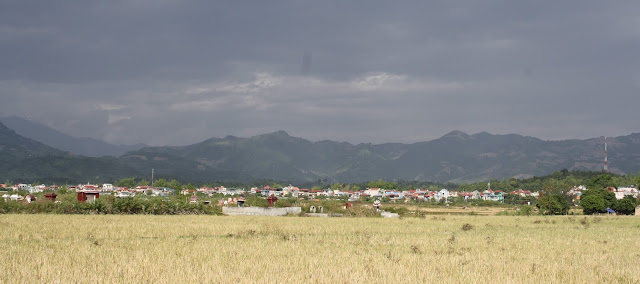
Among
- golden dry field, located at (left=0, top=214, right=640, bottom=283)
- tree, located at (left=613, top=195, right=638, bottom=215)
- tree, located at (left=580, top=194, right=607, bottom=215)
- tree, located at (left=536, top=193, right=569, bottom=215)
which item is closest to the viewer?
golden dry field, located at (left=0, top=214, right=640, bottom=283)

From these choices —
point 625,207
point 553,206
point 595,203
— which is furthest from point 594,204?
point 553,206

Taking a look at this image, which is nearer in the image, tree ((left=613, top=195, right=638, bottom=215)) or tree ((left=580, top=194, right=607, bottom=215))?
tree ((left=580, top=194, right=607, bottom=215))

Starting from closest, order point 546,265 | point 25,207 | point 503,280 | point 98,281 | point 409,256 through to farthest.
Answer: point 98,281, point 503,280, point 546,265, point 409,256, point 25,207

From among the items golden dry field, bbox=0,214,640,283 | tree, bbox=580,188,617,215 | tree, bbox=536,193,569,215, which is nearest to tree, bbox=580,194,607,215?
tree, bbox=580,188,617,215

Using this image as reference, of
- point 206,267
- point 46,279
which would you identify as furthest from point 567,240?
point 46,279

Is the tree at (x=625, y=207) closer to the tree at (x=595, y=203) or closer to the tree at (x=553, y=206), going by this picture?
the tree at (x=595, y=203)

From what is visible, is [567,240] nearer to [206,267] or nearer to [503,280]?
[503,280]

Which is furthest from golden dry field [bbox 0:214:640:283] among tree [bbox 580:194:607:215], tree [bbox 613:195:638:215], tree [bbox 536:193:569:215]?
tree [bbox 613:195:638:215]

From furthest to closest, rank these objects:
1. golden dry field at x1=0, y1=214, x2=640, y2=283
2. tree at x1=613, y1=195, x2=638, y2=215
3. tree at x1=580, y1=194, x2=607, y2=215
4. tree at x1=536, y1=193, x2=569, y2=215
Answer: tree at x1=613, y1=195, x2=638, y2=215, tree at x1=580, y1=194, x2=607, y2=215, tree at x1=536, y1=193, x2=569, y2=215, golden dry field at x1=0, y1=214, x2=640, y2=283

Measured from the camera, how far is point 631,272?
51.5 ft

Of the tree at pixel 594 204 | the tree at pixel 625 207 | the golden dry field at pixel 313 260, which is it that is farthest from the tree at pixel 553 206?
the golden dry field at pixel 313 260

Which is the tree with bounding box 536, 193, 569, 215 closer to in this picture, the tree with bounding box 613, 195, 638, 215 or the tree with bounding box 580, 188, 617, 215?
the tree with bounding box 580, 188, 617, 215

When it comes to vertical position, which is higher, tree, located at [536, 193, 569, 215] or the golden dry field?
the golden dry field

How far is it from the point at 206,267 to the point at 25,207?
40537 millimetres
